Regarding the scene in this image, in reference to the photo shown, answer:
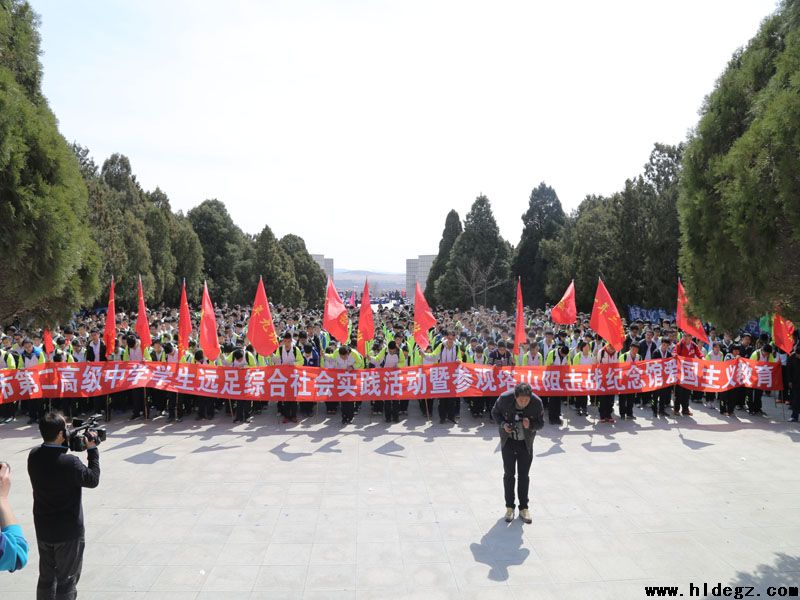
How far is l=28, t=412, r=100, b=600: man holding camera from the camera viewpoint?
14.9 ft

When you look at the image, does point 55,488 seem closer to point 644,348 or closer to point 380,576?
point 380,576

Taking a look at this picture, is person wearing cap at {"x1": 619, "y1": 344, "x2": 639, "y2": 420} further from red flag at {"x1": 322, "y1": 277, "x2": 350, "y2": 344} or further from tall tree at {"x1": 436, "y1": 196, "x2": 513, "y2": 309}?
tall tree at {"x1": 436, "y1": 196, "x2": 513, "y2": 309}

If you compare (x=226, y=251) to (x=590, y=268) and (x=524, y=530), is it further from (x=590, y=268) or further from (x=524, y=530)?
(x=524, y=530)

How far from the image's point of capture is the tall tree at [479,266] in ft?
140

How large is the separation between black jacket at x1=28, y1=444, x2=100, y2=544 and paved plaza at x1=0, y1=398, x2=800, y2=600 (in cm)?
100

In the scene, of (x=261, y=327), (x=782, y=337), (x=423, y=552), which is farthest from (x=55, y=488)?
(x=782, y=337)

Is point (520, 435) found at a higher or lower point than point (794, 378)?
higher

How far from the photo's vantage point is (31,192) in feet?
22.2

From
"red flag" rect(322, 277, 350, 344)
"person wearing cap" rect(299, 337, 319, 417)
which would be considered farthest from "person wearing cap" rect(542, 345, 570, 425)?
Result: "person wearing cap" rect(299, 337, 319, 417)

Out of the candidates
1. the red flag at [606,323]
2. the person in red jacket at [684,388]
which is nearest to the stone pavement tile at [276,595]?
the red flag at [606,323]

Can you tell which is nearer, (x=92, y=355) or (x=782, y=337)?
(x=782, y=337)

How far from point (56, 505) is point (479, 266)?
3961 cm

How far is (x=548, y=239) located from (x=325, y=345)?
103 feet

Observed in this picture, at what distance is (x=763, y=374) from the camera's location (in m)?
12.1
